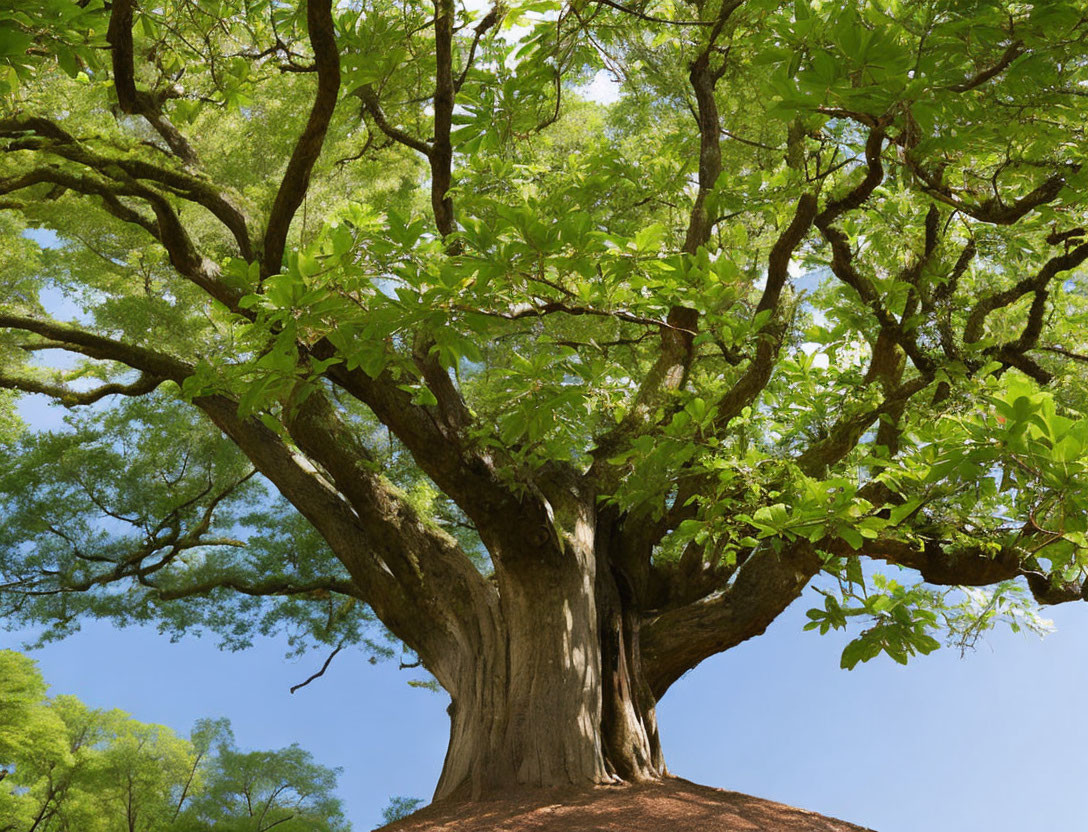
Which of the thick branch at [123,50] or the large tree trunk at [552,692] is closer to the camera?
the thick branch at [123,50]

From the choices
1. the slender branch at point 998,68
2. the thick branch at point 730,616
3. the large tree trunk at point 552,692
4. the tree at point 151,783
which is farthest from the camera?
the tree at point 151,783

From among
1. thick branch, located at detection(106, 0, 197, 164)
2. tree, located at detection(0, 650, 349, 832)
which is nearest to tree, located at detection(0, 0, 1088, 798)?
thick branch, located at detection(106, 0, 197, 164)

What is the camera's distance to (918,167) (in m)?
2.10

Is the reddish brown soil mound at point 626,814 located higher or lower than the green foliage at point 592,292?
lower

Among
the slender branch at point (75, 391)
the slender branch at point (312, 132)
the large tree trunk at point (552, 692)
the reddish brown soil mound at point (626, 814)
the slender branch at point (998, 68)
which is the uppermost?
the slender branch at point (75, 391)

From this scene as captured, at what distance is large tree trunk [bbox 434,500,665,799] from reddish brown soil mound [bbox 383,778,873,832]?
0.18 metres

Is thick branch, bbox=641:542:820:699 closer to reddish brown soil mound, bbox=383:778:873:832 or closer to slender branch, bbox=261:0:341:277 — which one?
reddish brown soil mound, bbox=383:778:873:832

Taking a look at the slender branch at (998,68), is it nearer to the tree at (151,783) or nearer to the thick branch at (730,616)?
the thick branch at (730,616)

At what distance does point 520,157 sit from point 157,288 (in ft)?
11.7

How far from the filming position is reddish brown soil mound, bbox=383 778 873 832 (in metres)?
2.34

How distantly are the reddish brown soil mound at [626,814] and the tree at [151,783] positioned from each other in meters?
6.70

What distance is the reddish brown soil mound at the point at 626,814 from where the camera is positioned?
7.68 feet

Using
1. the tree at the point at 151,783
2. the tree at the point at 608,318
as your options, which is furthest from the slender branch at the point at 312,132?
the tree at the point at 151,783

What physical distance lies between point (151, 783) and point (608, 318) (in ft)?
27.0
